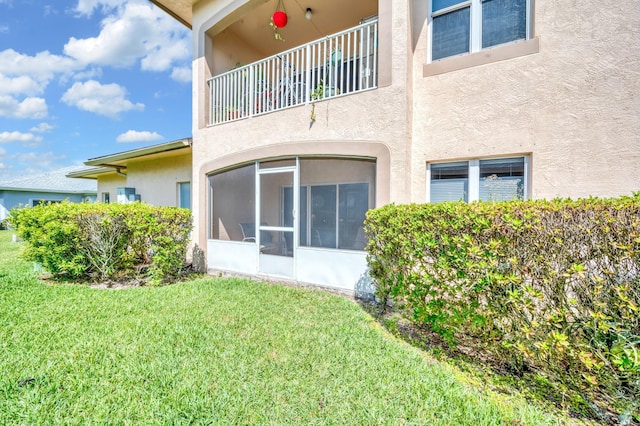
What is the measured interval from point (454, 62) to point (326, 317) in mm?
5925

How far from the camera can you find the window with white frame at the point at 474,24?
578 centimetres

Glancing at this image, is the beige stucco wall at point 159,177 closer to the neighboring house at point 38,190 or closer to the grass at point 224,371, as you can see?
the grass at point 224,371

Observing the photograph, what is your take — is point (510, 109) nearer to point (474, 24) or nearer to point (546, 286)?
point (474, 24)

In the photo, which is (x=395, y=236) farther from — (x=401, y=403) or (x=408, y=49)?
(x=408, y=49)

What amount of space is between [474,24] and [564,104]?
2.47 m

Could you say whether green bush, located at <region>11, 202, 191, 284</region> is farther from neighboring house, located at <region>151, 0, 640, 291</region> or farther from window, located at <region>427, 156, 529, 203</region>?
window, located at <region>427, 156, 529, 203</region>

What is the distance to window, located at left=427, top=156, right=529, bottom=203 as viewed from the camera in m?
5.73

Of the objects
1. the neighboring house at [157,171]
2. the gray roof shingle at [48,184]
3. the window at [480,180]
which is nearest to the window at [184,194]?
the neighboring house at [157,171]

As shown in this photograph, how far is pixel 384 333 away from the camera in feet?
16.1

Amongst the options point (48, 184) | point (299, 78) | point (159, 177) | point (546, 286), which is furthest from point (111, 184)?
point (546, 286)

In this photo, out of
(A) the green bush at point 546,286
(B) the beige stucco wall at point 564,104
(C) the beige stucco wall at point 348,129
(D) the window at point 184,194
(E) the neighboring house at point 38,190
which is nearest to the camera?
(A) the green bush at point 546,286

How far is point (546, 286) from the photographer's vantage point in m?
3.22

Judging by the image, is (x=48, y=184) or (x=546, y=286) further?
(x=48, y=184)

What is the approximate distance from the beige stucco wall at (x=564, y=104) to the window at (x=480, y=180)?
22 centimetres
